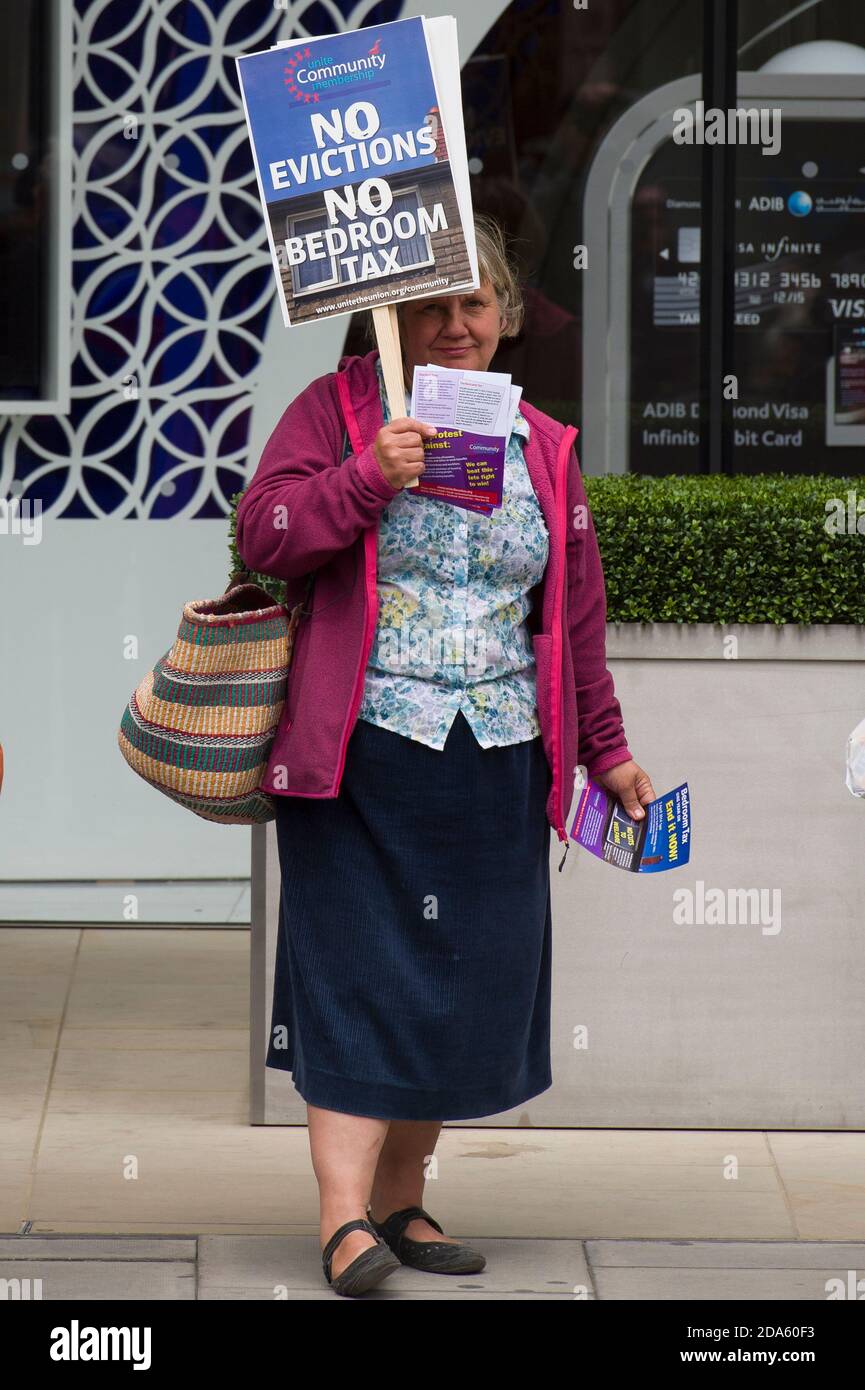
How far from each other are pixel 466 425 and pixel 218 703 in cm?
66

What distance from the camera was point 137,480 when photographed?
713 centimetres

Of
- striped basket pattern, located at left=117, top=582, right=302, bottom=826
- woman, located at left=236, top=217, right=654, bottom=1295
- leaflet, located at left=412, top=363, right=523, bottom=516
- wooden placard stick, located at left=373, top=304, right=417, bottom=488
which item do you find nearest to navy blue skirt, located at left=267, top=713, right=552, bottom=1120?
woman, located at left=236, top=217, right=654, bottom=1295

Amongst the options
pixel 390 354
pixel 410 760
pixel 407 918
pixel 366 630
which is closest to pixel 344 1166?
pixel 407 918

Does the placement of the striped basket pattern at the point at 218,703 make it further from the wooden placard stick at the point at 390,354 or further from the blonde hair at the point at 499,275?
the blonde hair at the point at 499,275

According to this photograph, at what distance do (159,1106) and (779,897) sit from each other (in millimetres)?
1602

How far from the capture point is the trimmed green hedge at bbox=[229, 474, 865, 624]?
466 centimetres

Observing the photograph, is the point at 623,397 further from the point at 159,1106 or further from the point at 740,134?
the point at 159,1106

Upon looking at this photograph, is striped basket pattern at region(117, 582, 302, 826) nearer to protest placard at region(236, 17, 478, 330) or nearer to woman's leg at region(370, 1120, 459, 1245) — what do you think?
protest placard at region(236, 17, 478, 330)

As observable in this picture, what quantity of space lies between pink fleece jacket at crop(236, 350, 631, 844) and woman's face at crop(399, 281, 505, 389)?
0.44 ft

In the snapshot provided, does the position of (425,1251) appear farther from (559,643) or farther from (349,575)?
(349,575)

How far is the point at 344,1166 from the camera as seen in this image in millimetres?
3582

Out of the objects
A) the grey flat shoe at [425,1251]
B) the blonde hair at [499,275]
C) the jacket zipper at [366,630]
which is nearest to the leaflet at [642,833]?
the jacket zipper at [366,630]

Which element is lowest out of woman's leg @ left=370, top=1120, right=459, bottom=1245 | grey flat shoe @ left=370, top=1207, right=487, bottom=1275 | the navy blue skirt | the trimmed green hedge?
grey flat shoe @ left=370, top=1207, right=487, bottom=1275
